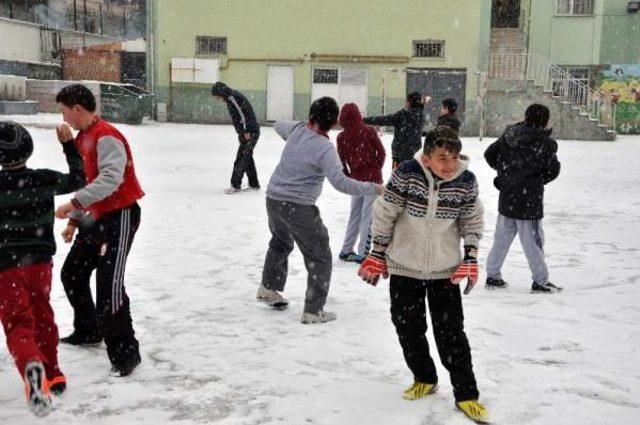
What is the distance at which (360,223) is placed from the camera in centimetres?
675

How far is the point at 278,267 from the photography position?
5.23 metres

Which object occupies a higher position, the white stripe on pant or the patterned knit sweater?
the patterned knit sweater

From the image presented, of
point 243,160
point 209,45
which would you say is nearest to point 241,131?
point 243,160

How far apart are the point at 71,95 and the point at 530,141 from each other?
3538mm

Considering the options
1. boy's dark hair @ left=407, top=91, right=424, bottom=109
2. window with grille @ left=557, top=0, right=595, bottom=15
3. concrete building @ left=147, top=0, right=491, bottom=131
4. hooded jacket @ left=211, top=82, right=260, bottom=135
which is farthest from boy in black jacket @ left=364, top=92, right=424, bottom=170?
window with grille @ left=557, top=0, right=595, bottom=15

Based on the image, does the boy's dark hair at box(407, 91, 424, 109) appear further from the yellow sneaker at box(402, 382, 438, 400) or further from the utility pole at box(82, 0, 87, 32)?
the utility pole at box(82, 0, 87, 32)

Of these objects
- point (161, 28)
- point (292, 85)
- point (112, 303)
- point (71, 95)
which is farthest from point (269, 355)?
point (161, 28)

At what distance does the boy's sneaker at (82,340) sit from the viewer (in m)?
4.33

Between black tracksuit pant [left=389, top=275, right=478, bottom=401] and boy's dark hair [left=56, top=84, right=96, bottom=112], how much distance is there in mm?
1840

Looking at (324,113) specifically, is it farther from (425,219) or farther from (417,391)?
(417,391)

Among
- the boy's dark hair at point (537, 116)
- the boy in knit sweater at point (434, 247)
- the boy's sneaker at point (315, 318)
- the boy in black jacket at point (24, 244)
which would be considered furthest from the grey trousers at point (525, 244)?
the boy in black jacket at point (24, 244)

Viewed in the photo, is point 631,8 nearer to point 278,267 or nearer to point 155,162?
point 155,162

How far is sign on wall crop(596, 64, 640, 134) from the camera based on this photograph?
88.2ft

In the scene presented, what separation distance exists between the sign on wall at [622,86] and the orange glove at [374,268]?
26.1m
